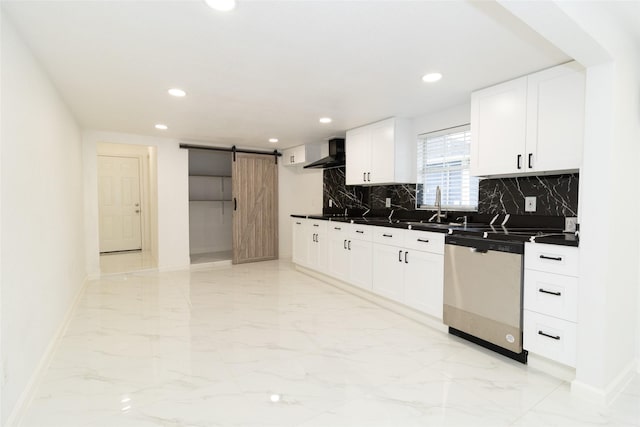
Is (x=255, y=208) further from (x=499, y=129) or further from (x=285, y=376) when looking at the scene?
(x=499, y=129)

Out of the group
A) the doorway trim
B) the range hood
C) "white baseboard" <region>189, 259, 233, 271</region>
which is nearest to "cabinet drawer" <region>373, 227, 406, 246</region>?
the range hood

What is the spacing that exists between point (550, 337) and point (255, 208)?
16.4ft

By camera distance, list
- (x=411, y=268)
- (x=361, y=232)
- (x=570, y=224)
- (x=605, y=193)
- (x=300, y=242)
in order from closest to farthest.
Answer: (x=605, y=193), (x=570, y=224), (x=411, y=268), (x=361, y=232), (x=300, y=242)

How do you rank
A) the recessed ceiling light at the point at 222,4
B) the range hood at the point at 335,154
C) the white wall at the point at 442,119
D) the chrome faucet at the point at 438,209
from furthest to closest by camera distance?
1. the range hood at the point at 335,154
2. the chrome faucet at the point at 438,209
3. the white wall at the point at 442,119
4. the recessed ceiling light at the point at 222,4

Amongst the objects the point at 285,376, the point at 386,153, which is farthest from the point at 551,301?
the point at 386,153

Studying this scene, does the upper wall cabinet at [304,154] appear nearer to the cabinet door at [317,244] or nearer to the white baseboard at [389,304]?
the cabinet door at [317,244]

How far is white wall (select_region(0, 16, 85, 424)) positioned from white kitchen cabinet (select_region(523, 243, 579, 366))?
123 inches

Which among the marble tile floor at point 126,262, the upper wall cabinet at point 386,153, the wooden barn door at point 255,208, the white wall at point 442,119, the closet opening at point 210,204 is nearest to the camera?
the white wall at point 442,119

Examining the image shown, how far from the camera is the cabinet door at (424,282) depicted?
118 inches

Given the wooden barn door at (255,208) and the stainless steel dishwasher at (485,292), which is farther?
the wooden barn door at (255,208)

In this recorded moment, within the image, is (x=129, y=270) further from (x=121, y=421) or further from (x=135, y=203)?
(x=121, y=421)

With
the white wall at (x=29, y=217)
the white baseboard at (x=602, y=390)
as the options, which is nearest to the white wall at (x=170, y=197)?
the white wall at (x=29, y=217)

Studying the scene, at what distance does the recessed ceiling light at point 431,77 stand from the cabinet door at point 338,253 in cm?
203

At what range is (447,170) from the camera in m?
3.80
